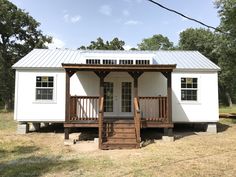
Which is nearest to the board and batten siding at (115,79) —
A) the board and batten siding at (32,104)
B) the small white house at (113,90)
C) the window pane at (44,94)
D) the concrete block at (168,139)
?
the small white house at (113,90)

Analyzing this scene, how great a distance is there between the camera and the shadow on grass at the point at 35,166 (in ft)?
23.6

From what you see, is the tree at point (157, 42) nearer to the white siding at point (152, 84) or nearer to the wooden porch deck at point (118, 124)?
the white siding at point (152, 84)

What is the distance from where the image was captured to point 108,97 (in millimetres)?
14375

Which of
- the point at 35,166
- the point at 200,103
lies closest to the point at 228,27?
the point at 200,103

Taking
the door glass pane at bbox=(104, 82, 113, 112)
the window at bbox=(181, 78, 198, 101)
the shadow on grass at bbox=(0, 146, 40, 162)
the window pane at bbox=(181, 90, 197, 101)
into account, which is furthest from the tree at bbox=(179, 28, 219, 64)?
the shadow on grass at bbox=(0, 146, 40, 162)

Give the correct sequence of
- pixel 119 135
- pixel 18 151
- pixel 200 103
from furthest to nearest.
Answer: pixel 200 103
pixel 119 135
pixel 18 151

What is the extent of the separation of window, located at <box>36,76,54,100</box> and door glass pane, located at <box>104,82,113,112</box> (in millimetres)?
2733

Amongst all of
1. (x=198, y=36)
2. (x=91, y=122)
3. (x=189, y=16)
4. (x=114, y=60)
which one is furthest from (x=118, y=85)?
(x=198, y=36)

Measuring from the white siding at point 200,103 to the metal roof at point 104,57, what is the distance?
0.52 metres

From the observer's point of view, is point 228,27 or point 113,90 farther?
point 228,27

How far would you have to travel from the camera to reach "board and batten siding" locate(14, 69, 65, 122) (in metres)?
13.8

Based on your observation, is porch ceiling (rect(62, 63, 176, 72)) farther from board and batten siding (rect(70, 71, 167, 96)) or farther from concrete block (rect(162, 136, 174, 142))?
concrete block (rect(162, 136, 174, 142))

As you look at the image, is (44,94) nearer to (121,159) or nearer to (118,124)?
(118,124)

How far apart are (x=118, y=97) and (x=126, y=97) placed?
0.43 meters
